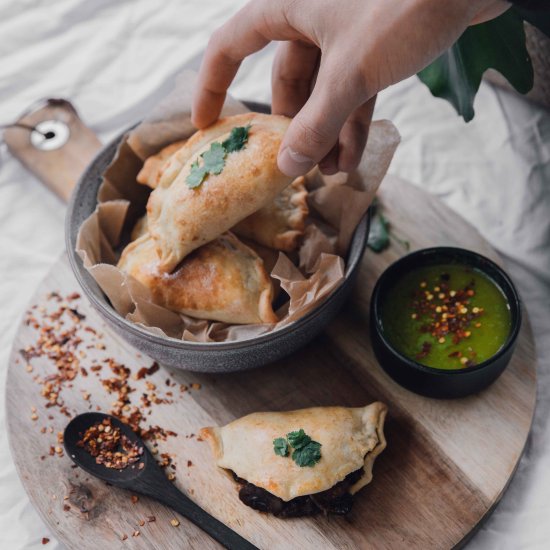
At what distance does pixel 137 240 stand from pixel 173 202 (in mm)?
285

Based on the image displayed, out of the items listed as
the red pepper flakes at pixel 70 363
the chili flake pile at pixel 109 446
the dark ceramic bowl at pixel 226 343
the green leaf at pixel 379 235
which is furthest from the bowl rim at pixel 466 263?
the chili flake pile at pixel 109 446

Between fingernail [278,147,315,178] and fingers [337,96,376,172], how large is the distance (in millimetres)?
290

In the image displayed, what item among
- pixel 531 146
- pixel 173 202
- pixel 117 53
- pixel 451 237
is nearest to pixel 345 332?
pixel 451 237

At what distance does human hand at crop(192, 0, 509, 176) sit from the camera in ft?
5.88

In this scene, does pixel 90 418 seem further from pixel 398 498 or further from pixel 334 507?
pixel 398 498

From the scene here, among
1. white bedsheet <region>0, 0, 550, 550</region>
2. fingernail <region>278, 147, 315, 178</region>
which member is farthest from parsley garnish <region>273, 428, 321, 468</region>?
fingernail <region>278, 147, 315, 178</region>

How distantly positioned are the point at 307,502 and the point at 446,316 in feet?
2.42

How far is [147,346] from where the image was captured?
226cm

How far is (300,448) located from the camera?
2.21 metres

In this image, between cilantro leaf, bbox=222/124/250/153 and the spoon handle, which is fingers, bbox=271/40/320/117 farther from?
the spoon handle

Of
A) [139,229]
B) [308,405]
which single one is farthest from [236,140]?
[308,405]

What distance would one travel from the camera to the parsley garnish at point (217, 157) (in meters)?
2.25

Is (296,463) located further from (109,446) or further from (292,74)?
(292,74)

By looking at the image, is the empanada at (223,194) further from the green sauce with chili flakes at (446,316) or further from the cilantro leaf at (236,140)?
the green sauce with chili flakes at (446,316)
